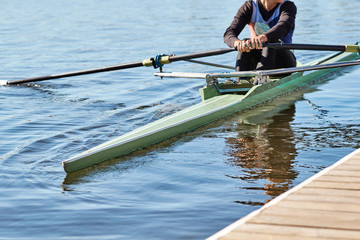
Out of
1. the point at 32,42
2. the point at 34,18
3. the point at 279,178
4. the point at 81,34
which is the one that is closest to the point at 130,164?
the point at 279,178

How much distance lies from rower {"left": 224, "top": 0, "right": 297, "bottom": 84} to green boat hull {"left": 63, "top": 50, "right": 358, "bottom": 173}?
1.31 ft

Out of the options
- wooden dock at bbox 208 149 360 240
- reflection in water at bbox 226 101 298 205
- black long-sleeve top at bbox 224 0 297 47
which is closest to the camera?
wooden dock at bbox 208 149 360 240

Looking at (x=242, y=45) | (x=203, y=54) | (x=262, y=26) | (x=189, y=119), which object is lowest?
(x=189, y=119)

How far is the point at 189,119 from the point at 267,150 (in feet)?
3.71

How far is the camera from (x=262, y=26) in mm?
8328

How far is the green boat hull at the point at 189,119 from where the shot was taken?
5.61m

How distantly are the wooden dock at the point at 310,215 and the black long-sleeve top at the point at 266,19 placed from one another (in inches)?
169

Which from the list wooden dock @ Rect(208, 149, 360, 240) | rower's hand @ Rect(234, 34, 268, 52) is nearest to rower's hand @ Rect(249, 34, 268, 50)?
rower's hand @ Rect(234, 34, 268, 52)

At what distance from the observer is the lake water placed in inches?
176

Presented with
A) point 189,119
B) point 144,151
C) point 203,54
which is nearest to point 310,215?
point 144,151

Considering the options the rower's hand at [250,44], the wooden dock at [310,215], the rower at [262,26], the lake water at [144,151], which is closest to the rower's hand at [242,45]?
the rower's hand at [250,44]

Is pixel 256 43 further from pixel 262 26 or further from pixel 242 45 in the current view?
pixel 262 26

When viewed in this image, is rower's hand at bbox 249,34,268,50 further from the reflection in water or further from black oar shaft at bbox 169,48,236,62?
the reflection in water

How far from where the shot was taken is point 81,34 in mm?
19484
